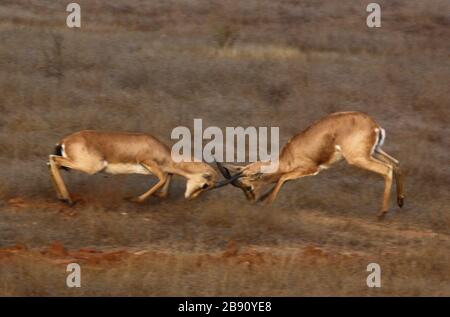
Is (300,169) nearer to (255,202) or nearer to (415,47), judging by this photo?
(255,202)

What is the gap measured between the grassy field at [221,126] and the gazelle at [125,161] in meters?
0.30

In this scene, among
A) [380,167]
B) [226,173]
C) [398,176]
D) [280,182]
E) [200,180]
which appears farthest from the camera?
[398,176]

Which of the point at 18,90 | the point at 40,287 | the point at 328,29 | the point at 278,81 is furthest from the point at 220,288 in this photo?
the point at 328,29

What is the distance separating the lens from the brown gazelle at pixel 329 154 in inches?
468

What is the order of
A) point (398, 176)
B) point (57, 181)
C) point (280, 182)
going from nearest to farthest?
point (57, 181), point (280, 182), point (398, 176)

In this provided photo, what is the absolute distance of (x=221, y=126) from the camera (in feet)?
56.4

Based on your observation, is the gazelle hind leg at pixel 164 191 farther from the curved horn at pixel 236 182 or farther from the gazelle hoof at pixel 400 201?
the gazelle hoof at pixel 400 201

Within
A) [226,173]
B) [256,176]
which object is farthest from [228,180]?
[256,176]

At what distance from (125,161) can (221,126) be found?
230 inches

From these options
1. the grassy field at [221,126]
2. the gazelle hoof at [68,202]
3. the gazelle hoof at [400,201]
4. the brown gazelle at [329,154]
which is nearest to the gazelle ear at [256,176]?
the brown gazelle at [329,154]

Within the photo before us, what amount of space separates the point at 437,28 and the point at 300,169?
69.2 feet

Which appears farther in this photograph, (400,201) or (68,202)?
(400,201)

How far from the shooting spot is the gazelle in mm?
11391

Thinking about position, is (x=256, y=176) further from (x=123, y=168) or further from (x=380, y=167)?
(x=123, y=168)
